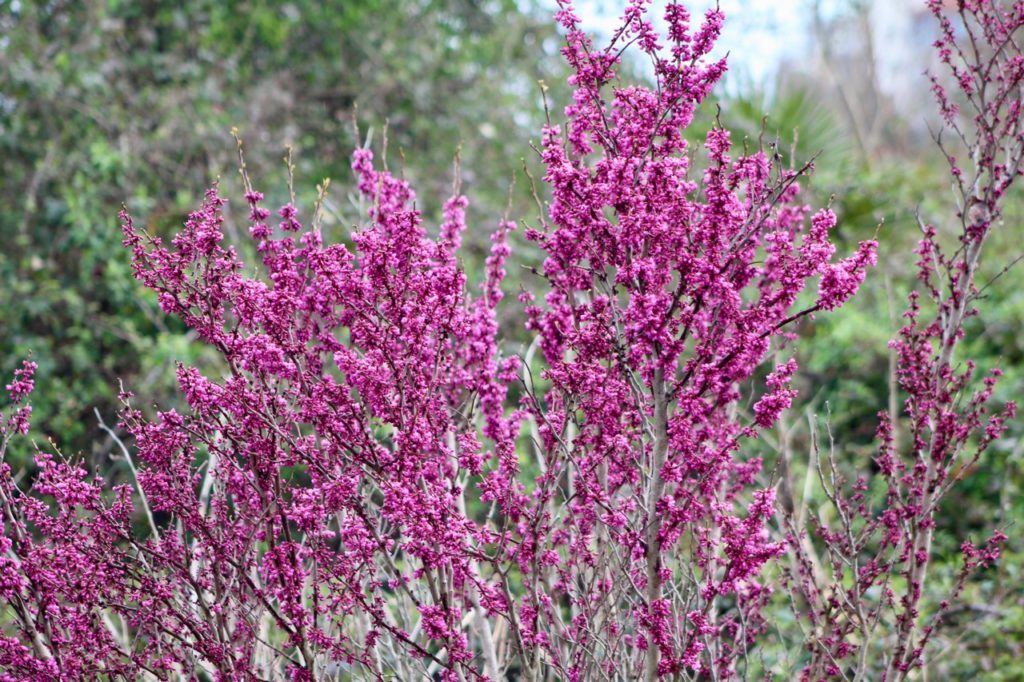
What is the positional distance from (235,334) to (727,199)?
4.34ft

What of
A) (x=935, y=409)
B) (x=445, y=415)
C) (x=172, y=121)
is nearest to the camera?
(x=445, y=415)

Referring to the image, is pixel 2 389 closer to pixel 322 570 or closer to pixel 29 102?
pixel 29 102

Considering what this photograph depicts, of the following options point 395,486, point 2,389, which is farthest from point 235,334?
point 2,389

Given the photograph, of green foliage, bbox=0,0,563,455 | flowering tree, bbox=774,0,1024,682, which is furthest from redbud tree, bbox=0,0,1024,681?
green foliage, bbox=0,0,563,455

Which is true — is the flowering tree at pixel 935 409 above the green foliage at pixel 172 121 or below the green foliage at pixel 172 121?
below

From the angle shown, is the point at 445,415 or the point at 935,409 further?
the point at 935,409

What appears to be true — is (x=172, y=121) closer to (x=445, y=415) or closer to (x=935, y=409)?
(x=445, y=415)

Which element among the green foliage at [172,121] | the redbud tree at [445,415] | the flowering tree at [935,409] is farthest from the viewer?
the green foliage at [172,121]

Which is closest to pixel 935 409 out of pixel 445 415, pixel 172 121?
pixel 445 415

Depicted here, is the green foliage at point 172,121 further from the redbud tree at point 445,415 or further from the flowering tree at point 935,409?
the redbud tree at point 445,415

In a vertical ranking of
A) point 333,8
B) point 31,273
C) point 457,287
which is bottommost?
point 457,287

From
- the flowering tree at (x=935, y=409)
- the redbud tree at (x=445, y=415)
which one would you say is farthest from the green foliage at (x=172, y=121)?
the redbud tree at (x=445, y=415)

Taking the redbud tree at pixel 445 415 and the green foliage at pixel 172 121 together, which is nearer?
the redbud tree at pixel 445 415

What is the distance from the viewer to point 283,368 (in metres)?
2.49
